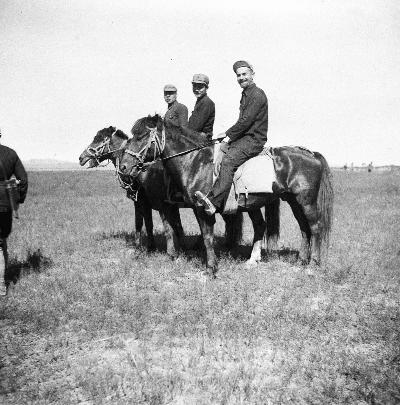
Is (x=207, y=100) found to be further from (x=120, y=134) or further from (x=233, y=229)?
(x=233, y=229)

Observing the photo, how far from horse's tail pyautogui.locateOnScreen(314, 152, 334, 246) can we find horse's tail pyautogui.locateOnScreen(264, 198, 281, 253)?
942 mm

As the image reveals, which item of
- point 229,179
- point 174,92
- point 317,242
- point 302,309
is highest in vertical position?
point 174,92

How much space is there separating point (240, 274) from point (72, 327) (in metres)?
3.40

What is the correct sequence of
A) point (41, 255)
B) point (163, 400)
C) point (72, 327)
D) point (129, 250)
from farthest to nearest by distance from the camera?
point (129, 250)
point (41, 255)
point (72, 327)
point (163, 400)

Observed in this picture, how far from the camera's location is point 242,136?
7.16 m

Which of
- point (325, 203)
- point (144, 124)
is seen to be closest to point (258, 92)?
point (144, 124)

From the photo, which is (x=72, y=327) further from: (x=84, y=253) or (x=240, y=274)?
(x=84, y=253)

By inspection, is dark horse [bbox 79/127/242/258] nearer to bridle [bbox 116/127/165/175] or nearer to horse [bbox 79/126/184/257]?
horse [bbox 79/126/184/257]

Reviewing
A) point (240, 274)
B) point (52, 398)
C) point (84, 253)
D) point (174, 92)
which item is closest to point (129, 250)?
point (84, 253)

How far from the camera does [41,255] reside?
853cm

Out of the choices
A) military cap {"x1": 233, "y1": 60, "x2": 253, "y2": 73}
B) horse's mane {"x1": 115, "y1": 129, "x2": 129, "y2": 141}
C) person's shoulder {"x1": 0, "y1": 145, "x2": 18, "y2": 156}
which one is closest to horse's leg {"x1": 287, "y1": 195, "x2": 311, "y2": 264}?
military cap {"x1": 233, "y1": 60, "x2": 253, "y2": 73}

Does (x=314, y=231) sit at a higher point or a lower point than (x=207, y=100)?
lower

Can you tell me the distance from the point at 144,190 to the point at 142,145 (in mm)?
2041

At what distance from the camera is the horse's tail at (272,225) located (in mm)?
8266
